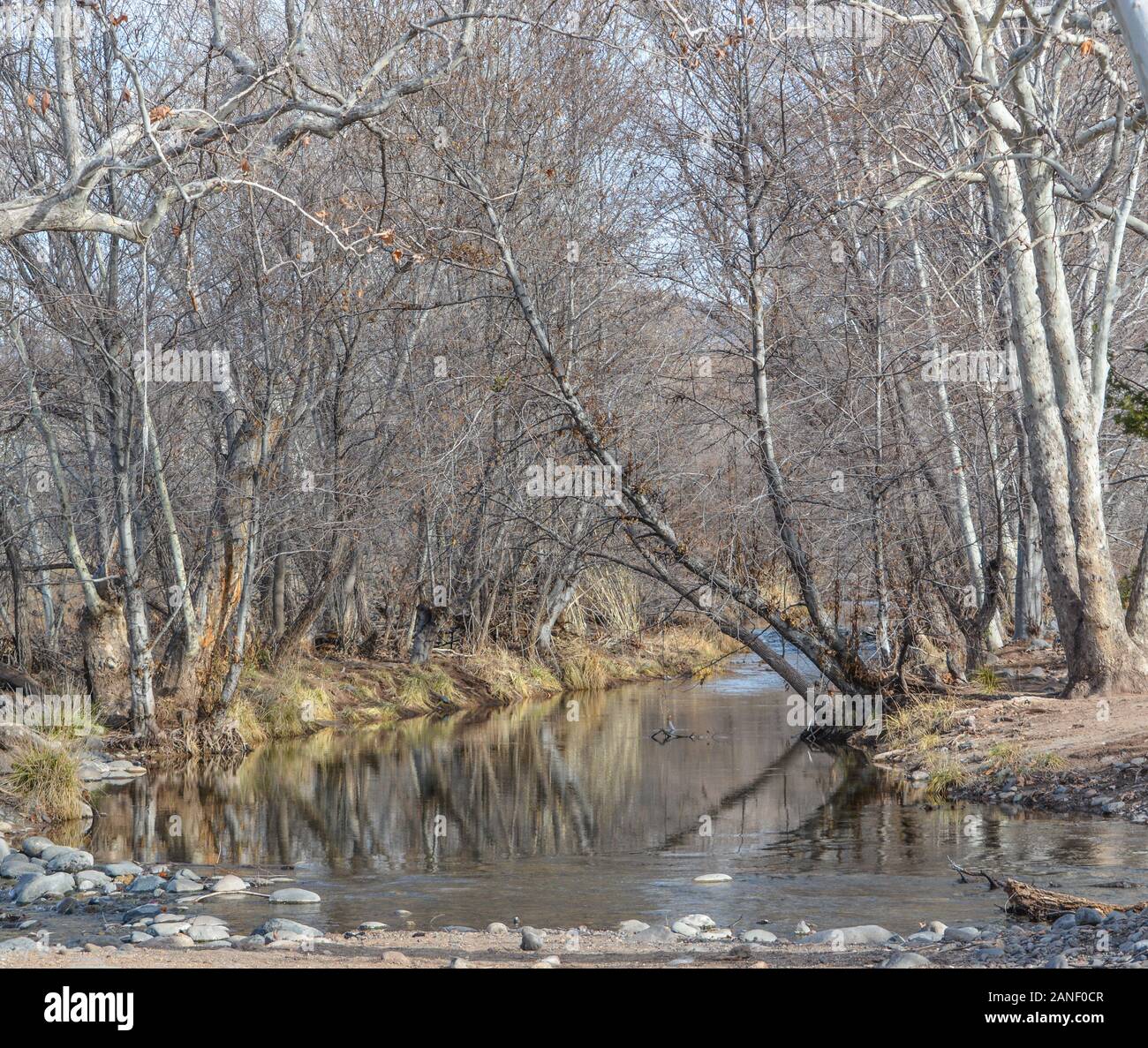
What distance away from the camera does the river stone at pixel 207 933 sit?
27.3ft

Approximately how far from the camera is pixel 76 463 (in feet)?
60.3

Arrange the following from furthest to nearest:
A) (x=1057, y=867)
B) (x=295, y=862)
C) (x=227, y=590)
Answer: (x=227, y=590) < (x=295, y=862) < (x=1057, y=867)

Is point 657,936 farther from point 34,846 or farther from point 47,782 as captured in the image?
point 47,782

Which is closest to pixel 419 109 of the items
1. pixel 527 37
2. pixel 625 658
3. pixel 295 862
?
pixel 527 37

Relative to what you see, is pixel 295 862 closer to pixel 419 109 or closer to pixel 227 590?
pixel 227 590

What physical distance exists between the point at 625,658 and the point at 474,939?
19.1m

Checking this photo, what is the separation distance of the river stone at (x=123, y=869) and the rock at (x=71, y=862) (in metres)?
0.17

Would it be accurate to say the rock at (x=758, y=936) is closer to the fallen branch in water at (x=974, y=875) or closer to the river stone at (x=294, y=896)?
the fallen branch in water at (x=974, y=875)

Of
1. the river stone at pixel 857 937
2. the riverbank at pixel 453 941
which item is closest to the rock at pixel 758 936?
the riverbank at pixel 453 941

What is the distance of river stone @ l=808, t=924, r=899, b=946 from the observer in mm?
7871

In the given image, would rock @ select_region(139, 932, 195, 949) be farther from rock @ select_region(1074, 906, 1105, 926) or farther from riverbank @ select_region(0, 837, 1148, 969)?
rock @ select_region(1074, 906, 1105, 926)

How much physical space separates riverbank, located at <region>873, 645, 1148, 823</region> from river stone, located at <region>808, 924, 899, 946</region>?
496 centimetres

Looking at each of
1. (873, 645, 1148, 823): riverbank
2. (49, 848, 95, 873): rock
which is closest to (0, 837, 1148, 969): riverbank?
(49, 848, 95, 873): rock

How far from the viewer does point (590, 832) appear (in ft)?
42.5
